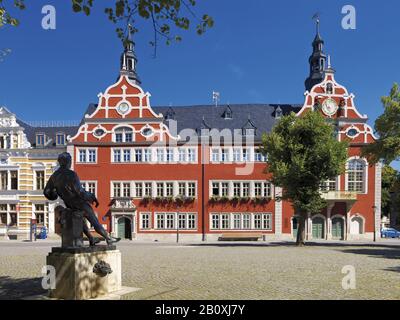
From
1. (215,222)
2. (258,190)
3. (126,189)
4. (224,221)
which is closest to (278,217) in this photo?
(258,190)

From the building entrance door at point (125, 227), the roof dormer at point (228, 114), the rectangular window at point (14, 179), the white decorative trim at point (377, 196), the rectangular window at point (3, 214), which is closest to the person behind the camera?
the white decorative trim at point (377, 196)

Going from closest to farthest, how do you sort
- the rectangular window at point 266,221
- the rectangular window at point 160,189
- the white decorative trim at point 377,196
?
the white decorative trim at point 377,196
the rectangular window at point 266,221
the rectangular window at point 160,189

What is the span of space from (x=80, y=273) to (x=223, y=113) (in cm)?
3407

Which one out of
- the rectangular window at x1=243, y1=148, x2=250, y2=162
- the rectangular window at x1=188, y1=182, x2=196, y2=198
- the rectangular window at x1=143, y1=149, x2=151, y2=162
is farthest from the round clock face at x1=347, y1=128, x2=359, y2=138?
the rectangular window at x1=143, y1=149, x2=151, y2=162

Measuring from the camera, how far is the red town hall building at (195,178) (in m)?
36.2

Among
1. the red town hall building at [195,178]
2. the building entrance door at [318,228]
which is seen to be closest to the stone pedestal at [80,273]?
the red town hall building at [195,178]

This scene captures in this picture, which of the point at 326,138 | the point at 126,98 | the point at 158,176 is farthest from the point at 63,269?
the point at 126,98

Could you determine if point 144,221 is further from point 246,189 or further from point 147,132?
point 246,189

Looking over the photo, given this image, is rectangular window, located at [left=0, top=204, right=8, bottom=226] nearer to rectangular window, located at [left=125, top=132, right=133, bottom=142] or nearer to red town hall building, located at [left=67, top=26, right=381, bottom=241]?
red town hall building, located at [left=67, top=26, right=381, bottom=241]

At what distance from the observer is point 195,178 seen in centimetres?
3688

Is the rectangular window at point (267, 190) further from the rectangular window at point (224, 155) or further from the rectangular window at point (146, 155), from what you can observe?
the rectangular window at point (146, 155)

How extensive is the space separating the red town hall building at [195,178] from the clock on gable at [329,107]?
0.10 metres

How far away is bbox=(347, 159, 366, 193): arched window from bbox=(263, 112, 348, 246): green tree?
1165 cm
